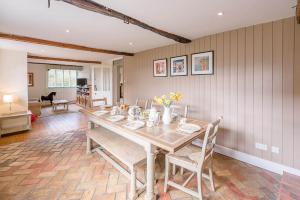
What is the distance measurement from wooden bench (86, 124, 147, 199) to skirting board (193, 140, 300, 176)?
1.69 meters

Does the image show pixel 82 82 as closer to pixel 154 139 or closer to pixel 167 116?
pixel 167 116

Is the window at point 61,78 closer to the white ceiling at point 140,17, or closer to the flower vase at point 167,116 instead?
the white ceiling at point 140,17

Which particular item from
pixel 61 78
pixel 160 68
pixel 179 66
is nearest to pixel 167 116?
pixel 179 66

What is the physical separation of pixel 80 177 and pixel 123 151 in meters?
0.77

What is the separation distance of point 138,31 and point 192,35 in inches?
40.3

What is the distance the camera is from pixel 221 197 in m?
1.86

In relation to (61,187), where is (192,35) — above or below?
above

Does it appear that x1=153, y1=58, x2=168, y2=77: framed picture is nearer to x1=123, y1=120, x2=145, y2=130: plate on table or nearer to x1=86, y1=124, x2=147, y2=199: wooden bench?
x1=86, y1=124, x2=147, y2=199: wooden bench

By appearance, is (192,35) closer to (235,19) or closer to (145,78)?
(235,19)

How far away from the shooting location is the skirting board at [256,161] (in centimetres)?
231

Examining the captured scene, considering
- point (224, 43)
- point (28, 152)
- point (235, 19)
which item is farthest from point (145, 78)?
point (28, 152)

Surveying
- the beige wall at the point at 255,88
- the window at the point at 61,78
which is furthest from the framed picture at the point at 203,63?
the window at the point at 61,78

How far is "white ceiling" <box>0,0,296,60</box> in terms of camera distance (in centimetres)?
191

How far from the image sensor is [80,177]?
2227 mm
